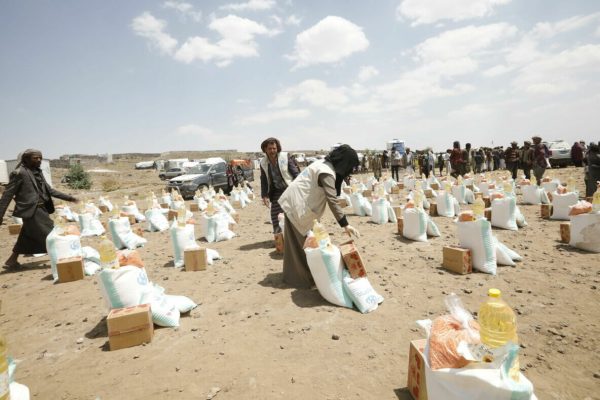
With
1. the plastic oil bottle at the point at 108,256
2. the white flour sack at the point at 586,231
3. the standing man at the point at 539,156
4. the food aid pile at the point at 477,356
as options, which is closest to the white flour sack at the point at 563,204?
the white flour sack at the point at 586,231

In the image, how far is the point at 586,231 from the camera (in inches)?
177

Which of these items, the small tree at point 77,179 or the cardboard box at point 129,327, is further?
the small tree at point 77,179

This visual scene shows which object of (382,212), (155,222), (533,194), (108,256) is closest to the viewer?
(108,256)

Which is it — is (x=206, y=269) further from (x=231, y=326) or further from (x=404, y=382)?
(x=404, y=382)

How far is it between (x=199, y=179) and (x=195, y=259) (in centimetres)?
1063

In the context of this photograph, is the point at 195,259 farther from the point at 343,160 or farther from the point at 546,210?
A: the point at 546,210

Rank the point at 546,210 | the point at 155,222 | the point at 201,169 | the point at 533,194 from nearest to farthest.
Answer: the point at 546,210 < the point at 155,222 < the point at 533,194 < the point at 201,169

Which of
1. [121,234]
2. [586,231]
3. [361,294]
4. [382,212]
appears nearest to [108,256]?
[361,294]

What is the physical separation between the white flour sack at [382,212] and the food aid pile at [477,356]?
216 inches

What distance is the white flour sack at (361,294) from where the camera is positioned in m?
3.07

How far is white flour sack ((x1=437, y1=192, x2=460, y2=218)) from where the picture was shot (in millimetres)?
7270

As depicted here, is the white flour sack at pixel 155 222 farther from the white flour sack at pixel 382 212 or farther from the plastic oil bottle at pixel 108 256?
the plastic oil bottle at pixel 108 256

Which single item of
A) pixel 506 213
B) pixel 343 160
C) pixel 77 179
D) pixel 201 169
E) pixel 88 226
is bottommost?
pixel 506 213

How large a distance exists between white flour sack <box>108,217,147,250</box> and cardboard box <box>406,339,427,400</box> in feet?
18.3
